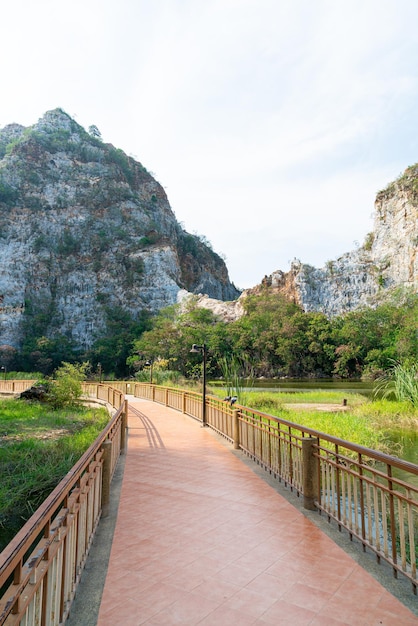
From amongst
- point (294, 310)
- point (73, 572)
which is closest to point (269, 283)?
point (294, 310)

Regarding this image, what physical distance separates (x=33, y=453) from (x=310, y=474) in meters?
7.14

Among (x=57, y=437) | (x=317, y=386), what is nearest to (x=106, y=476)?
(x=57, y=437)

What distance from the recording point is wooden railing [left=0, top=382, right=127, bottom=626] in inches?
65.4

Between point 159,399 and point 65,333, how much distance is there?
44235 mm

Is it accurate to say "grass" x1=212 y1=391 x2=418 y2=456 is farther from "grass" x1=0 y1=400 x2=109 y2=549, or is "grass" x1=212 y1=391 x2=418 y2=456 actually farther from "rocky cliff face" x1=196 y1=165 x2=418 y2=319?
"rocky cliff face" x1=196 y1=165 x2=418 y2=319


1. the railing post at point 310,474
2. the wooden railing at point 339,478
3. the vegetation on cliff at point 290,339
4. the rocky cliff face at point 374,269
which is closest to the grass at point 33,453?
the wooden railing at point 339,478

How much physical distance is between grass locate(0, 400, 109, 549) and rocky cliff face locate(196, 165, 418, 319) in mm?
43950

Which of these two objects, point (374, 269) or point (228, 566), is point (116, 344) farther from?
point (228, 566)

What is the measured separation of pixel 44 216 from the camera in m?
62.2

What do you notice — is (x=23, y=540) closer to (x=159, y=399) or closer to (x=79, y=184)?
(x=159, y=399)

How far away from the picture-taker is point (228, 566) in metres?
3.17

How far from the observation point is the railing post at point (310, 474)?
14.6 feet

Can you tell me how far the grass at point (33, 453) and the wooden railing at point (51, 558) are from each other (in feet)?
11.1

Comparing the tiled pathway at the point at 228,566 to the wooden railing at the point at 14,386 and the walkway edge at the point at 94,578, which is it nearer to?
the walkway edge at the point at 94,578
